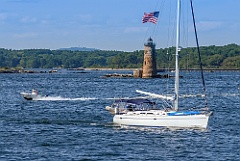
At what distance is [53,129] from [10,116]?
47.2ft

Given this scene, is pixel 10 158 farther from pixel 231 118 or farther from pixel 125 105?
pixel 231 118

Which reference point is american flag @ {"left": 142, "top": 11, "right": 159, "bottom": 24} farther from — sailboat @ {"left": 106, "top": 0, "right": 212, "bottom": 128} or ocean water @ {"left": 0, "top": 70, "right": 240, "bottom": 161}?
ocean water @ {"left": 0, "top": 70, "right": 240, "bottom": 161}

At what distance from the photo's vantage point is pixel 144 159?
40219 mm

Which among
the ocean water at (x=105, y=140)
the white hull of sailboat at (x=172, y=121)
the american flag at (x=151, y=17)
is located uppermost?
the american flag at (x=151, y=17)

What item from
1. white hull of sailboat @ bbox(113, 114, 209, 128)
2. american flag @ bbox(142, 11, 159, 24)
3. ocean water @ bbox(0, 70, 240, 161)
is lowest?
ocean water @ bbox(0, 70, 240, 161)

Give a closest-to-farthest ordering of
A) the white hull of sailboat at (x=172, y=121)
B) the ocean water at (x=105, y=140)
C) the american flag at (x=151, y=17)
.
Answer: the ocean water at (x=105, y=140) → the white hull of sailboat at (x=172, y=121) → the american flag at (x=151, y=17)

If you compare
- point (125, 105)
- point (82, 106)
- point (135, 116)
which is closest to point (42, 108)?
point (82, 106)

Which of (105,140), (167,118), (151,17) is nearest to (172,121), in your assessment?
(167,118)

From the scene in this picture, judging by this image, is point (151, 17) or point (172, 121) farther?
point (151, 17)

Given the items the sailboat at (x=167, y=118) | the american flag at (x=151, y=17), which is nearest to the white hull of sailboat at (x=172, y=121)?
the sailboat at (x=167, y=118)

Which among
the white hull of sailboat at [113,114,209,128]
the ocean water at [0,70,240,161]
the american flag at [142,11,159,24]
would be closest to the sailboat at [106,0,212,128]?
the white hull of sailboat at [113,114,209,128]

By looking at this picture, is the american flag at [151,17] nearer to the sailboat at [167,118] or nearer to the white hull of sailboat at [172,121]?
the sailboat at [167,118]

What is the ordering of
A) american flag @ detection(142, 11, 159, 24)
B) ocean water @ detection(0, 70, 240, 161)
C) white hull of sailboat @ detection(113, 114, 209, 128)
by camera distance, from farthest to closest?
american flag @ detection(142, 11, 159, 24) < white hull of sailboat @ detection(113, 114, 209, 128) < ocean water @ detection(0, 70, 240, 161)

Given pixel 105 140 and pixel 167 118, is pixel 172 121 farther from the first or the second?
pixel 105 140
